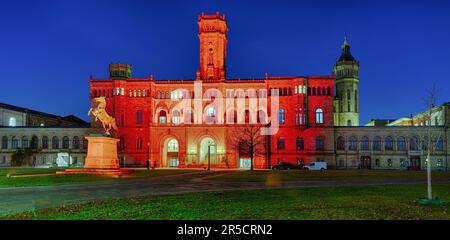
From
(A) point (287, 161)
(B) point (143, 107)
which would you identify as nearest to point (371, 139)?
(A) point (287, 161)

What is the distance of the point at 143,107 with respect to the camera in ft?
307

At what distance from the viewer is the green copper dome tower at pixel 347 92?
370 ft

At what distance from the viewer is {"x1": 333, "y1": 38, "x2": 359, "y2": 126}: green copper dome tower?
113 m

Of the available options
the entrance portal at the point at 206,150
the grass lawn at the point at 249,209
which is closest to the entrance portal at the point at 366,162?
the entrance portal at the point at 206,150

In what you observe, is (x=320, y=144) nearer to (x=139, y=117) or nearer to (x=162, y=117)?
(x=162, y=117)

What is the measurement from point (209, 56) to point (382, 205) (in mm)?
82229

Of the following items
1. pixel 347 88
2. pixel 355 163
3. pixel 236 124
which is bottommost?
pixel 355 163

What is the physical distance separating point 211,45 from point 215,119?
17.4 meters

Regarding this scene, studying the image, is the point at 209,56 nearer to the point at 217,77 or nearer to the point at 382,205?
the point at 217,77

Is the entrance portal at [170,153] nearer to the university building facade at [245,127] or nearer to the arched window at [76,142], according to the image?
the university building facade at [245,127]

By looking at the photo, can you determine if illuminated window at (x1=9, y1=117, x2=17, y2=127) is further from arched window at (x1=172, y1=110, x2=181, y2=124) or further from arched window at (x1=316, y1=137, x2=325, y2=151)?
arched window at (x1=316, y1=137, x2=325, y2=151)

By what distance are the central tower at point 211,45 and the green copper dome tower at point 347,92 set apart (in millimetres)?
33314

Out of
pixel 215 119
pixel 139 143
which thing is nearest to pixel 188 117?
pixel 215 119

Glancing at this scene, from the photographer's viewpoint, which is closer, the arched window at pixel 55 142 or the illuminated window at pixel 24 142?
the arched window at pixel 55 142
